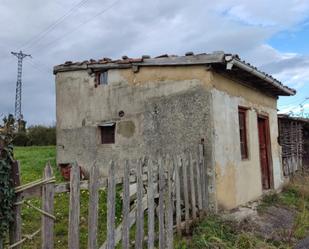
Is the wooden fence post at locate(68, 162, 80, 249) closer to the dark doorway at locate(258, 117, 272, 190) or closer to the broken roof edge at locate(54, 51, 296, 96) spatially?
the broken roof edge at locate(54, 51, 296, 96)

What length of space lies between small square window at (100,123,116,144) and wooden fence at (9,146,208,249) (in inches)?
103

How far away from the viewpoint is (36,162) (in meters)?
13.2

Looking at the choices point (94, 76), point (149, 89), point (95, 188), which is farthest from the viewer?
point (94, 76)

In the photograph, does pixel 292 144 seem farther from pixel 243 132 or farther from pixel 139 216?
pixel 139 216

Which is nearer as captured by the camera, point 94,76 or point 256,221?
point 256,221

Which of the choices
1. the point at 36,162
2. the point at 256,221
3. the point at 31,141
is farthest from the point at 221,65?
the point at 31,141

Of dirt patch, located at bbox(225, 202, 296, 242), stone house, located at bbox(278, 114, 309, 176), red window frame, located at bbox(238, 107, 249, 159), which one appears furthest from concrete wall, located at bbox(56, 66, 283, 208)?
stone house, located at bbox(278, 114, 309, 176)

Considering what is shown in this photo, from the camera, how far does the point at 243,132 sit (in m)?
9.69

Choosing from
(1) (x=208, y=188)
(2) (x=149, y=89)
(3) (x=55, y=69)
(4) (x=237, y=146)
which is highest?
(3) (x=55, y=69)

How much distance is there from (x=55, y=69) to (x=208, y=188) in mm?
5460

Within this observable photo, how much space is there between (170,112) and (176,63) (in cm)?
100

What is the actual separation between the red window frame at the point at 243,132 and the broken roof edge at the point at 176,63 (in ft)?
3.14

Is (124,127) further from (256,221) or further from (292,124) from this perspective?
(292,124)

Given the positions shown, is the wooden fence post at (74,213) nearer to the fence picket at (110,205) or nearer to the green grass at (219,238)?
the fence picket at (110,205)
